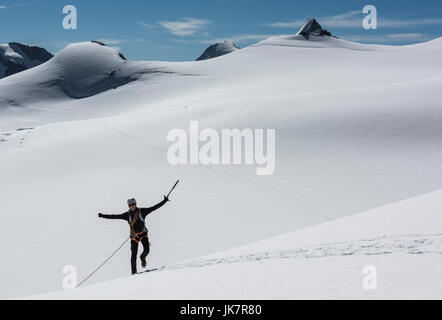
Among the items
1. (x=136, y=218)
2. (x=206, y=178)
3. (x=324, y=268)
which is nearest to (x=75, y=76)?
(x=206, y=178)

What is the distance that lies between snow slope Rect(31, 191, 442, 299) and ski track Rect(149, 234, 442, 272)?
11 mm

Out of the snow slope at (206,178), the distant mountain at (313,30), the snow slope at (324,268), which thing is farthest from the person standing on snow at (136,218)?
the distant mountain at (313,30)

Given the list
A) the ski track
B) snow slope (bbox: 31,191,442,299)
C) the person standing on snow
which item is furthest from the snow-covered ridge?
the ski track

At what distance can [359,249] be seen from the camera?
20.3 ft

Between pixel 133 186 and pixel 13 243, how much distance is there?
5482 millimetres

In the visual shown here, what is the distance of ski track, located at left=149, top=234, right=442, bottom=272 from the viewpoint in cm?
565

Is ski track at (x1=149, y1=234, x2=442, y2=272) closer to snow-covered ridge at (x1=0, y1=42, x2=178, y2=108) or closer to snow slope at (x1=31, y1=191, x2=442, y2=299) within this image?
snow slope at (x1=31, y1=191, x2=442, y2=299)

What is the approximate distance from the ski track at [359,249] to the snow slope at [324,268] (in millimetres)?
11

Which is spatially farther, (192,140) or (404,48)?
(404,48)

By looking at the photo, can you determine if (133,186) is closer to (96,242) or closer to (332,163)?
(96,242)

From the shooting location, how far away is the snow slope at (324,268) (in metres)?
4.68

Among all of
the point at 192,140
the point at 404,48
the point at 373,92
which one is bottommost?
the point at 192,140
